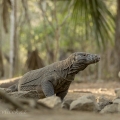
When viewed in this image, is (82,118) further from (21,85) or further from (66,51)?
(66,51)

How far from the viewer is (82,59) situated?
5.86m

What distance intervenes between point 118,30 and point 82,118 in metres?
9.40

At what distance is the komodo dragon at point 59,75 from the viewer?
5816 mm

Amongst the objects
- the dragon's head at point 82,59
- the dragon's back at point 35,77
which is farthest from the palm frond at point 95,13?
the dragon's head at point 82,59

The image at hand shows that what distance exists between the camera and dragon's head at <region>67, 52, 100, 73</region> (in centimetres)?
578

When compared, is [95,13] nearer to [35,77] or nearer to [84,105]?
[35,77]

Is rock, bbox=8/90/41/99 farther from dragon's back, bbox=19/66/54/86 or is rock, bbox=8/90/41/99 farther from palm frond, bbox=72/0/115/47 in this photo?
palm frond, bbox=72/0/115/47


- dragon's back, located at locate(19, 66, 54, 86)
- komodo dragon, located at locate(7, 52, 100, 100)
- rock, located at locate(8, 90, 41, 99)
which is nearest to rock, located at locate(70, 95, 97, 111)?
rock, located at locate(8, 90, 41, 99)

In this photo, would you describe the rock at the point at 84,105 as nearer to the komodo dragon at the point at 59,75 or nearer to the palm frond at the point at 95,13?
the komodo dragon at the point at 59,75

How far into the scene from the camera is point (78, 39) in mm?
21938

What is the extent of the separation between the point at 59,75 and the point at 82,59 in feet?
1.50

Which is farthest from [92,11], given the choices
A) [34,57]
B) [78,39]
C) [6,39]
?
[6,39]

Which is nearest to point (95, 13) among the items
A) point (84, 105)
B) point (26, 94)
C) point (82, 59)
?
point (82, 59)

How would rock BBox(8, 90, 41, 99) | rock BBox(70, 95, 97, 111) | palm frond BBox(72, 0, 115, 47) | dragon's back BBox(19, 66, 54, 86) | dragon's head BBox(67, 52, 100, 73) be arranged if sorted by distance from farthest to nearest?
Answer: palm frond BBox(72, 0, 115, 47)
dragon's back BBox(19, 66, 54, 86)
dragon's head BBox(67, 52, 100, 73)
rock BBox(8, 90, 41, 99)
rock BBox(70, 95, 97, 111)
